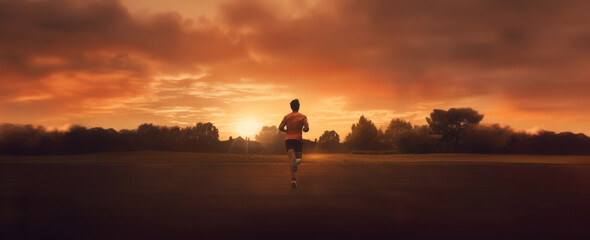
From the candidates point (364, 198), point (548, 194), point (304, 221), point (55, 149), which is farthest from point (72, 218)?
point (55, 149)

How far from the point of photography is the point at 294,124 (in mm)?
11664

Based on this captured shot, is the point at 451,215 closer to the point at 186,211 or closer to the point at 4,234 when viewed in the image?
the point at 186,211

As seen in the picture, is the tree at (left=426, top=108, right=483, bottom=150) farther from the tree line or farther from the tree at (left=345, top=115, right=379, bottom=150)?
the tree at (left=345, top=115, right=379, bottom=150)

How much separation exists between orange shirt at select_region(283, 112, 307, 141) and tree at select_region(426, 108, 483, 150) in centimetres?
5571

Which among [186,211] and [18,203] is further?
[18,203]

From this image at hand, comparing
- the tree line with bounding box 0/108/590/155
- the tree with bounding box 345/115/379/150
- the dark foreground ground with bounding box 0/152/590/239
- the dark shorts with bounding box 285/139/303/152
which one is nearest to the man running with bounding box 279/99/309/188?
the dark shorts with bounding box 285/139/303/152

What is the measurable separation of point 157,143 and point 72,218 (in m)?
42.7

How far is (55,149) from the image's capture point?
3972cm

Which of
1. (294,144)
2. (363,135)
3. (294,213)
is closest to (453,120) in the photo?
(363,135)

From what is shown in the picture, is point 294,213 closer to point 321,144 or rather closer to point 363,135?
point 321,144

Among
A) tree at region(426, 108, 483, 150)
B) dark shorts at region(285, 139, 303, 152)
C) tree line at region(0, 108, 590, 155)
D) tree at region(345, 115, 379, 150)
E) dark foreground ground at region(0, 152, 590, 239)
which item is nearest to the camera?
dark foreground ground at region(0, 152, 590, 239)

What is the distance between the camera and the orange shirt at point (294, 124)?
38.3 ft

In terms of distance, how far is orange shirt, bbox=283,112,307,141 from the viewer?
11664mm

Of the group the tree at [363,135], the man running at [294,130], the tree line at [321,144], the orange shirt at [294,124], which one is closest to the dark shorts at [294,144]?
the man running at [294,130]
